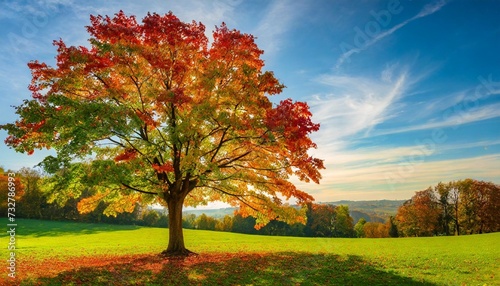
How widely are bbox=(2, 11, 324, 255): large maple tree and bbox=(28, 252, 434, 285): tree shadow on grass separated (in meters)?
3.66

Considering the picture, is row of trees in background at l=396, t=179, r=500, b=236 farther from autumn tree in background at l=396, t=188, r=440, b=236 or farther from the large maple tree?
the large maple tree

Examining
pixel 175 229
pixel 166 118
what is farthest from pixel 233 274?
pixel 166 118

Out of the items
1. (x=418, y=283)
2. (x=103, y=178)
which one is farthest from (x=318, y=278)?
(x=103, y=178)

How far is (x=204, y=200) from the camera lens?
24.6m

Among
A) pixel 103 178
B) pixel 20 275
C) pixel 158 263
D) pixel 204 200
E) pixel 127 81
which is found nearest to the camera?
pixel 20 275

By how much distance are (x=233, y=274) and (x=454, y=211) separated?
259 ft

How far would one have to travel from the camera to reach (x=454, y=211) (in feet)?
245

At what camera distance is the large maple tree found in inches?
616

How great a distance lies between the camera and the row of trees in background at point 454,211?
231 ft

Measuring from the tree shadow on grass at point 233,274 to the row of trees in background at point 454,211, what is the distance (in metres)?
66.8

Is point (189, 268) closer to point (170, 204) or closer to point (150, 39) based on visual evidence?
point (170, 204)

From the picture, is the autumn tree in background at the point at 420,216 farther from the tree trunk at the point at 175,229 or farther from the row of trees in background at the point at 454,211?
the tree trunk at the point at 175,229

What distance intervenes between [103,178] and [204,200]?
10090mm

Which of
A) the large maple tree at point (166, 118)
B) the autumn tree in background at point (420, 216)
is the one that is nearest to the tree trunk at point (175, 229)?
the large maple tree at point (166, 118)
